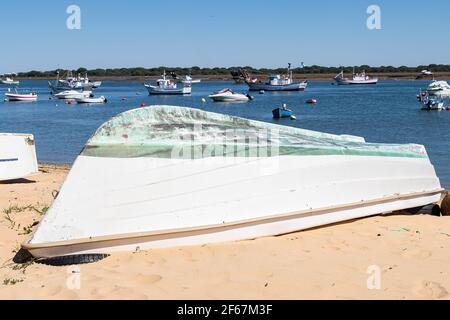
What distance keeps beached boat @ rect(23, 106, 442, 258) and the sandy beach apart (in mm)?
213

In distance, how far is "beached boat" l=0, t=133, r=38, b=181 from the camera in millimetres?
10758

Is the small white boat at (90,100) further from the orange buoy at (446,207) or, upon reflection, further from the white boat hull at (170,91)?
the orange buoy at (446,207)

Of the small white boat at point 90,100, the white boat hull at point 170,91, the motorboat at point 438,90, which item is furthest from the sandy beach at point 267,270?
the white boat hull at point 170,91

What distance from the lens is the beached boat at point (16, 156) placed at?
10.8 metres

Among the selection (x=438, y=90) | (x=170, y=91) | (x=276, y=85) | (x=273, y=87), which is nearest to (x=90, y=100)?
(x=170, y=91)

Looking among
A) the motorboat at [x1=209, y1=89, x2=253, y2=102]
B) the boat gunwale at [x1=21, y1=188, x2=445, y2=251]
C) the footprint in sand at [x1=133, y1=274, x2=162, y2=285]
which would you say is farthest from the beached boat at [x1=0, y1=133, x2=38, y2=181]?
the motorboat at [x1=209, y1=89, x2=253, y2=102]

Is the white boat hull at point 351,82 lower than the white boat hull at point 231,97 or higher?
higher

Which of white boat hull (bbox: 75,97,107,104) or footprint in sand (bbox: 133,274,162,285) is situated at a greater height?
footprint in sand (bbox: 133,274,162,285)

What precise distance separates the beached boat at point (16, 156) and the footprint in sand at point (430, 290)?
812 cm

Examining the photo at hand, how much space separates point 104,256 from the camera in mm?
5641

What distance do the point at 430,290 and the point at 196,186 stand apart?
8.25 ft

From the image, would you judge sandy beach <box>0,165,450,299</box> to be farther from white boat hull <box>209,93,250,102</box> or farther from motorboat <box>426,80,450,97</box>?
white boat hull <box>209,93,250,102</box>

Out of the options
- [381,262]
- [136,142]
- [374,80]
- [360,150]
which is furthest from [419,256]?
[374,80]

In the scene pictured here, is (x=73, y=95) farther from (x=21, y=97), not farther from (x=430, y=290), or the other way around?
(x=430, y=290)
